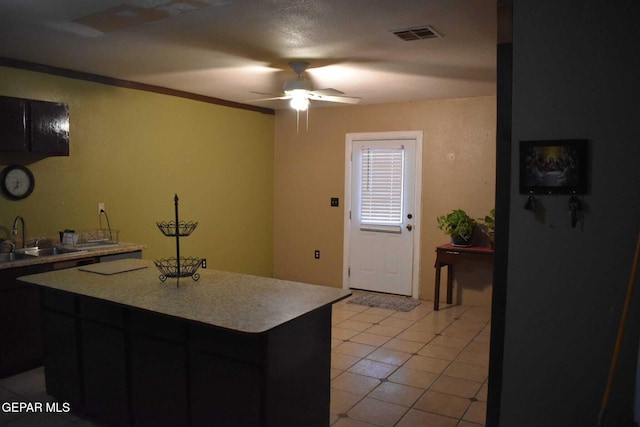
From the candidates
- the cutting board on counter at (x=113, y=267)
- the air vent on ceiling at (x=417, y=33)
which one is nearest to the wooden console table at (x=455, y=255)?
the air vent on ceiling at (x=417, y=33)

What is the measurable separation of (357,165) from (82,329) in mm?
3989

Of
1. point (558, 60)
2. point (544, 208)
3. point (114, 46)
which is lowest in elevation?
point (544, 208)

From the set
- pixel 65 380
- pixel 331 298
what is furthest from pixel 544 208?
pixel 65 380

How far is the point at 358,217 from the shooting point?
242 inches

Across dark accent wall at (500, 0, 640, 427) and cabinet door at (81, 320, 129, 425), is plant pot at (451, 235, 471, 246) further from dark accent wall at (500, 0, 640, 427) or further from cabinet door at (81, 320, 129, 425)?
cabinet door at (81, 320, 129, 425)

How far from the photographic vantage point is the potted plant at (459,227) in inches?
203

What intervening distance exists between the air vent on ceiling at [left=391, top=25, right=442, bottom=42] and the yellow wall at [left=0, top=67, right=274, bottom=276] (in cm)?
294

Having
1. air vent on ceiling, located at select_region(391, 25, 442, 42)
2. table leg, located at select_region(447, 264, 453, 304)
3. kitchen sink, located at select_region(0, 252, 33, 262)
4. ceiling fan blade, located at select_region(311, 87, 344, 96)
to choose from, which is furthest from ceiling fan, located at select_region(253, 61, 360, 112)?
table leg, located at select_region(447, 264, 453, 304)

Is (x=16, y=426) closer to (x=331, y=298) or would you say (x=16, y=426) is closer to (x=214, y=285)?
(x=214, y=285)

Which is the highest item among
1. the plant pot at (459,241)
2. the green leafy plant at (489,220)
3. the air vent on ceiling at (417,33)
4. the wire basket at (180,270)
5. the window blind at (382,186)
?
the air vent on ceiling at (417,33)

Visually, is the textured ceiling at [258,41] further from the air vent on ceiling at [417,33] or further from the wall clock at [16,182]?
the wall clock at [16,182]

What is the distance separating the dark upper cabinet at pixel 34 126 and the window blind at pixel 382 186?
3397mm

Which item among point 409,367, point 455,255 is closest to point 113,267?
point 409,367

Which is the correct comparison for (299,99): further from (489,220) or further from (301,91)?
(489,220)
